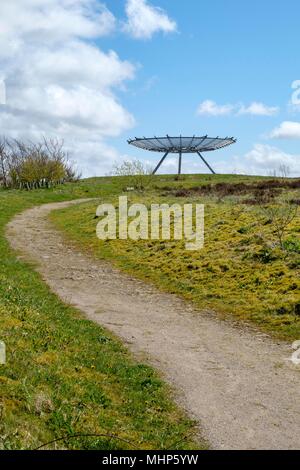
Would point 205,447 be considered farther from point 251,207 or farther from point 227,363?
point 251,207

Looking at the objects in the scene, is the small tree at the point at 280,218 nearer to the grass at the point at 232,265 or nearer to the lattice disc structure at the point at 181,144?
the grass at the point at 232,265

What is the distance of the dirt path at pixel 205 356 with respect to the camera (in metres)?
8.29

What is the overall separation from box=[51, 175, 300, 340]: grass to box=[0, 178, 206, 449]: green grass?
5.24m

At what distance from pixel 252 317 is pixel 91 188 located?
49891 mm

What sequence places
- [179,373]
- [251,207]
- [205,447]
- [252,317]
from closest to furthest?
1. [205,447]
2. [179,373]
3. [252,317]
4. [251,207]

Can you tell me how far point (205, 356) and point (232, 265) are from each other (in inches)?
325

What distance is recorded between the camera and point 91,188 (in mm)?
62594

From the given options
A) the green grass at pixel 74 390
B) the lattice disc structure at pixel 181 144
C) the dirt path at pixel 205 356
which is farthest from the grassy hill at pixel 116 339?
the lattice disc structure at pixel 181 144

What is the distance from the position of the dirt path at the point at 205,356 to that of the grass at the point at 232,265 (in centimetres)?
99

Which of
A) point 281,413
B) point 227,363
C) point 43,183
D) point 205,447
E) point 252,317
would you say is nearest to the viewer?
point 205,447

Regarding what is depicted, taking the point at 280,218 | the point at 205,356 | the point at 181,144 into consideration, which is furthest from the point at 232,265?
the point at 181,144
